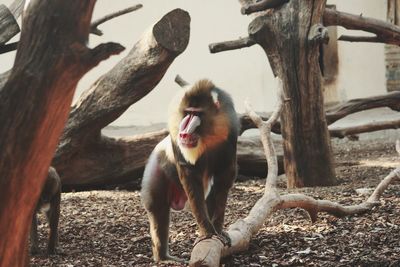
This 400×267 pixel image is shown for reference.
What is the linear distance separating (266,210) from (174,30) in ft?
4.91

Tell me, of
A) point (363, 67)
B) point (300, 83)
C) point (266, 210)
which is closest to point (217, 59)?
point (363, 67)

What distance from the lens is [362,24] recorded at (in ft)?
18.5

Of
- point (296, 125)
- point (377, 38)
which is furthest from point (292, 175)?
point (377, 38)

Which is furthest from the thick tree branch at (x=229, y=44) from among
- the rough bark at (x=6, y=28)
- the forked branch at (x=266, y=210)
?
the rough bark at (x=6, y=28)

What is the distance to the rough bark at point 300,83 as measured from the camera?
507 cm

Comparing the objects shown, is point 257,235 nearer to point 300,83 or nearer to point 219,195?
point 219,195

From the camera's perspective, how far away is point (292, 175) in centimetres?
532

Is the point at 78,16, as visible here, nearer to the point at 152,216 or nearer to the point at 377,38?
the point at 152,216

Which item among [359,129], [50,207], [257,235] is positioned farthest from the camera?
[359,129]

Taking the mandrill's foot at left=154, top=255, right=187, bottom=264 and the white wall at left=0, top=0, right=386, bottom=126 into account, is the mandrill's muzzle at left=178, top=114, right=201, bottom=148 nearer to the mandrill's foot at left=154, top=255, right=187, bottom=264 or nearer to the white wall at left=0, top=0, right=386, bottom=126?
the mandrill's foot at left=154, top=255, right=187, bottom=264

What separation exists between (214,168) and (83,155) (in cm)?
218

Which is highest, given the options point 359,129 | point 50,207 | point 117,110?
point 117,110

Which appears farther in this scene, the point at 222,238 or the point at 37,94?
the point at 222,238

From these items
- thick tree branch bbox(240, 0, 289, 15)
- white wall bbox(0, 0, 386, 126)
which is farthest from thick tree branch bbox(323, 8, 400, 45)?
white wall bbox(0, 0, 386, 126)
